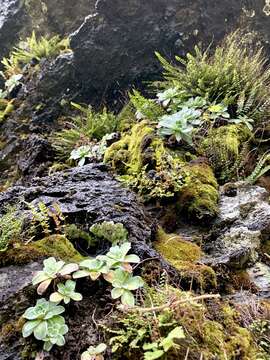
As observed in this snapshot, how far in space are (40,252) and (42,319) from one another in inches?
22.2

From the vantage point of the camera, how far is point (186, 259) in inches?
116

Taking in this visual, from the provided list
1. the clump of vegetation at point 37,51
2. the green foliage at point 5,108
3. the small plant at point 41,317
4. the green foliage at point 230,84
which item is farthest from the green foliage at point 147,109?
the small plant at point 41,317

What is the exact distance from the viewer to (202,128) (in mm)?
4617

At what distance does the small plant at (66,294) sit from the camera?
6.66ft

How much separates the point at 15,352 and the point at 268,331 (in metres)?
1.36

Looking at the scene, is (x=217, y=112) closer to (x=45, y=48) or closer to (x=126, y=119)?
(x=126, y=119)

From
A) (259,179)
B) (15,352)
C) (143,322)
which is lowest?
(259,179)

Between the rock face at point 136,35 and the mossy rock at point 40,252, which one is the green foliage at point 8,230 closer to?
the mossy rock at point 40,252

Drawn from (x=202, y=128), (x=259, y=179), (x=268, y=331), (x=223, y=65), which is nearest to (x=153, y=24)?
(x=223, y=65)

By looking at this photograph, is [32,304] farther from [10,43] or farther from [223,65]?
[10,43]

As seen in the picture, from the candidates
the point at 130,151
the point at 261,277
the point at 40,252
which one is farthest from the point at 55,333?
the point at 130,151

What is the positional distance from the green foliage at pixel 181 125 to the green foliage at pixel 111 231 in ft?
5.88

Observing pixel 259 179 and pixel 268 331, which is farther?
pixel 259 179

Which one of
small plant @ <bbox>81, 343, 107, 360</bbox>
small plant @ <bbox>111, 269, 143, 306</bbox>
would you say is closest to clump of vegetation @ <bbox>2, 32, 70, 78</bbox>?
small plant @ <bbox>111, 269, 143, 306</bbox>
